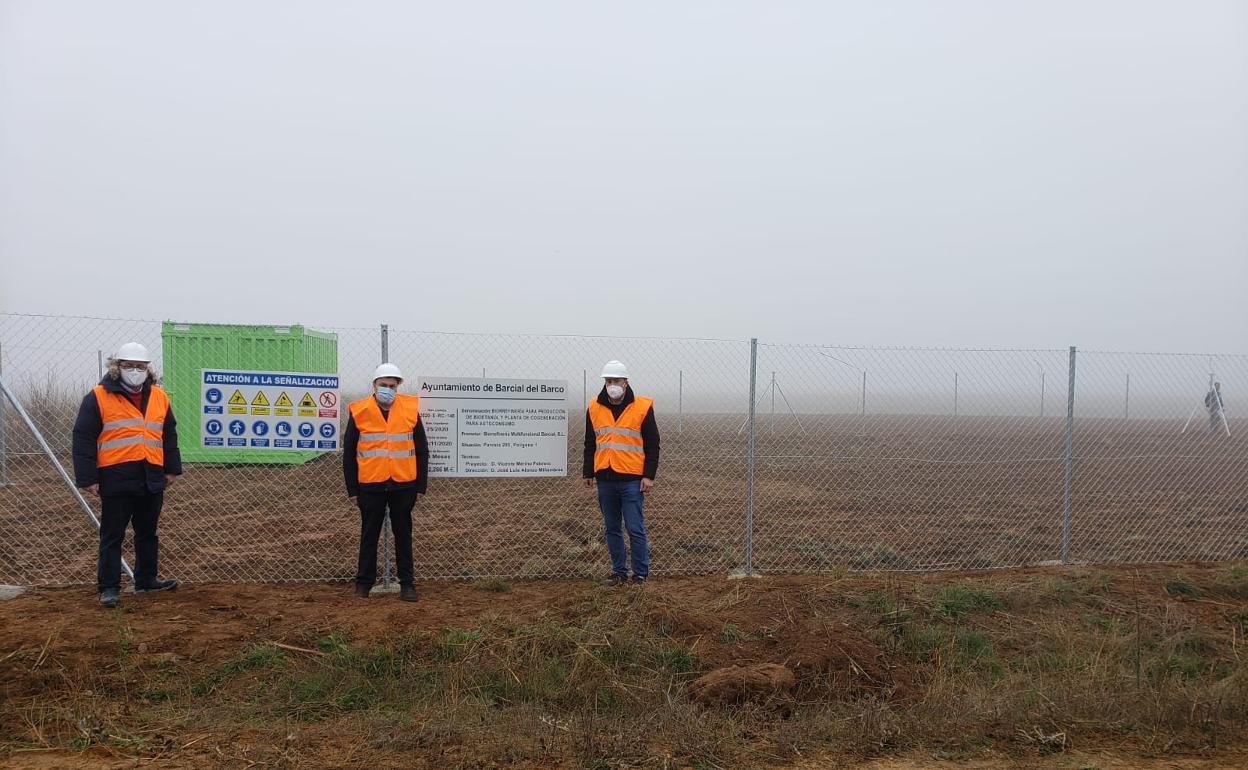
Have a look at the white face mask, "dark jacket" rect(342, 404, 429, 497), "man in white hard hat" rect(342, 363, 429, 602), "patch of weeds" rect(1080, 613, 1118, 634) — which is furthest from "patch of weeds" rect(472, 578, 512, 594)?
"patch of weeds" rect(1080, 613, 1118, 634)

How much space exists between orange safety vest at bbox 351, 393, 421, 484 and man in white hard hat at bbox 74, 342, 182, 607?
4.67ft

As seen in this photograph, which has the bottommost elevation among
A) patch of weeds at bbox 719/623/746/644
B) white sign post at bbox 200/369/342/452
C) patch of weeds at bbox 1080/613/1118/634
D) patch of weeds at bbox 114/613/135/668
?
patch of weeds at bbox 1080/613/1118/634

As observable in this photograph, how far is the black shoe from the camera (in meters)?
5.82

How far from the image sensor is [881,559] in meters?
7.91

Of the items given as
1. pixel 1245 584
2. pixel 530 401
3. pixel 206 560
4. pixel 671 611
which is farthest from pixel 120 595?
pixel 1245 584

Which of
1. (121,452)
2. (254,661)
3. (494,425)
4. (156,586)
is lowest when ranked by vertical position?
(254,661)

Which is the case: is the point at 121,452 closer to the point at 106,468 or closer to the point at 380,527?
the point at 106,468

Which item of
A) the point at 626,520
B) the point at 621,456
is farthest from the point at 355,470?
the point at 626,520

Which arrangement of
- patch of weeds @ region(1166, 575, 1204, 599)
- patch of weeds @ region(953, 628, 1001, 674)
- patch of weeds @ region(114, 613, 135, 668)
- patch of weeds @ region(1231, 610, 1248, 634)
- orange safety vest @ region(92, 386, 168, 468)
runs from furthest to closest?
patch of weeds @ region(1166, 575, 1204, 599)
patch of weeds @ region(1231, 610, 1248, 634)
orange safety vest @ region(92, 386, 168, 468)
patch of weeds @ region(953, 628, 1001, 674)
patch of weeds @ region(114, 613, 135, 668)

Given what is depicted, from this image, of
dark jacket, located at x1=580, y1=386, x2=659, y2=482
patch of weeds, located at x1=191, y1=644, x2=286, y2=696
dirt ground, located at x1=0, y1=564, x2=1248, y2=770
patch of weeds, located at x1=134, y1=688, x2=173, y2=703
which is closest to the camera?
dirt ground, located at x1=0, y1=564, x2=1248, y2=770

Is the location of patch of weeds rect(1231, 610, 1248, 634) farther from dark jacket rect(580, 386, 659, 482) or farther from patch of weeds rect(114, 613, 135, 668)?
patch of weeds rect(114, 613, 135, 668)

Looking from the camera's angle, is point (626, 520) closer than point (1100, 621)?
No

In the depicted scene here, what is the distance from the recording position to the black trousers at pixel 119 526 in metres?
5.49

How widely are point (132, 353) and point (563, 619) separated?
365 centimetres
